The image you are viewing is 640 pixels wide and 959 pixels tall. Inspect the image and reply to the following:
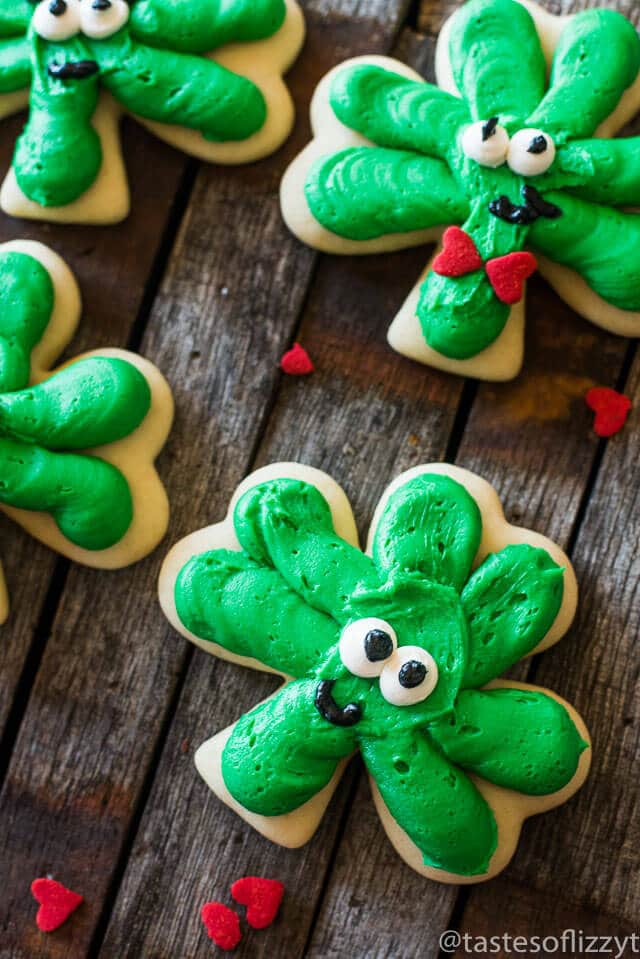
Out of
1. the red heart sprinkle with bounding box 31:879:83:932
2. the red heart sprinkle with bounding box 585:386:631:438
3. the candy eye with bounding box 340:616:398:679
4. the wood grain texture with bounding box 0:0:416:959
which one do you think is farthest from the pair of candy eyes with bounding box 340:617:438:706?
the red heart sprinkle with bounding box 31:879:83:932

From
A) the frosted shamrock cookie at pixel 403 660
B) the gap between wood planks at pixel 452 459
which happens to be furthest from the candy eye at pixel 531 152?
the frosted shamrock cookie at pixel 403 660

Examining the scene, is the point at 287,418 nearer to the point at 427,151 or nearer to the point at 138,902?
the point at 427,151

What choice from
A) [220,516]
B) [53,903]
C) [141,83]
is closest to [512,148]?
[141,83]

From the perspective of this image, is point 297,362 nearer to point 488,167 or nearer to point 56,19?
point 488,167

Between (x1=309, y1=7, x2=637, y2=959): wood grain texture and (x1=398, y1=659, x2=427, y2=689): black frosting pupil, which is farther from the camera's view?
(x1=309, y1=7, x2=637, y2=959): wood grain texture

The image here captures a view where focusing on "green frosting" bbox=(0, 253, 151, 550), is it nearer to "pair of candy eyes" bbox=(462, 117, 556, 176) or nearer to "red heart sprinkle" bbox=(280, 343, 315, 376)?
"red heart sprinkle" bbox=(280, 343, 315, 376)
